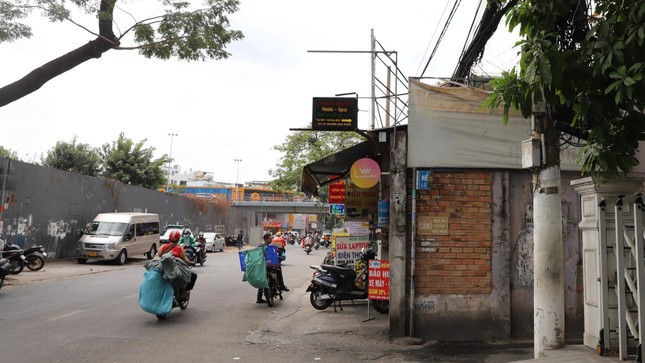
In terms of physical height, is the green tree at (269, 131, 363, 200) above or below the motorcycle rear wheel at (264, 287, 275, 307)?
above

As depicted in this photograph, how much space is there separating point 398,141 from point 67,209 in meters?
20.3

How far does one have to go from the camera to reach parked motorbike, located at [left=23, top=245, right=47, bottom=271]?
54.6 ft

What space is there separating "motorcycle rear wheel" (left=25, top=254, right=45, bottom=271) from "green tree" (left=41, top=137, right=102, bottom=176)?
2279 centimetres

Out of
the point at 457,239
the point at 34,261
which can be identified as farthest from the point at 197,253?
the point at 457,239

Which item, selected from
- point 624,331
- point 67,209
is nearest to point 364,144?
point 624,331

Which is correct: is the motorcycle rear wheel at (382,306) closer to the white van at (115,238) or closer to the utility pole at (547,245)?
the utility pole at (547,245)

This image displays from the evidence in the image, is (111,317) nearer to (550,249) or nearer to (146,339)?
(146,339)

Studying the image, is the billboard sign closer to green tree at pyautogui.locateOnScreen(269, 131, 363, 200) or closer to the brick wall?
the brick wall

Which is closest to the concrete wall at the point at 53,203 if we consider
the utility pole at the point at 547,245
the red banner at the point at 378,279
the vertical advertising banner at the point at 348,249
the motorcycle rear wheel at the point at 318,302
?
the vertical advertising banner at the point at 348,249

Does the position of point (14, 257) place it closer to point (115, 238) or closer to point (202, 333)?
point (115, 238)

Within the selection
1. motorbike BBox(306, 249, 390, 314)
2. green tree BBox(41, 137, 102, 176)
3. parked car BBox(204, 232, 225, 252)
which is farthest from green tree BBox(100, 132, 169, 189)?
motorbike BBox(306, 249, 390, 314)

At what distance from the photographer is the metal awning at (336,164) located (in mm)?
9172

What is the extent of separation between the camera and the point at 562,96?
482cm

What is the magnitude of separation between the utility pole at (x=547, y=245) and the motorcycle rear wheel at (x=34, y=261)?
16487 mm
